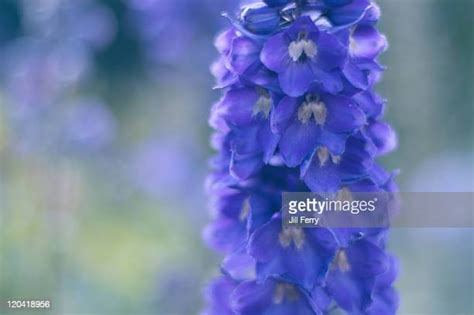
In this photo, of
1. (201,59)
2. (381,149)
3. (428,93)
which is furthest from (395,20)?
(381,149)

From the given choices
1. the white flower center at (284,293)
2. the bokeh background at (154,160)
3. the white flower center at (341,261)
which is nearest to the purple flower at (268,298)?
the white flower center at (284,293)

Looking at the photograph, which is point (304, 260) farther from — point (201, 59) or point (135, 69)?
point (135, 69)

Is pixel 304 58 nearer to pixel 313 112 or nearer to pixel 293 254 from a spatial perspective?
pixel 313 112

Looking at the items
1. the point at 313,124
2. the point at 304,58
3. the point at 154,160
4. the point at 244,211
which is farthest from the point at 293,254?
the point at 154,160

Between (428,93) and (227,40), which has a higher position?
(428,93)

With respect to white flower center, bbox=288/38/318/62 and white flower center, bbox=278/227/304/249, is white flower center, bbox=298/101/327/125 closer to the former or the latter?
white flower center, bbox=288/38/318/62

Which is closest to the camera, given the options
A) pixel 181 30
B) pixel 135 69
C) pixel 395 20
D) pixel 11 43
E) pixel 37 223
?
pixel 395 20
